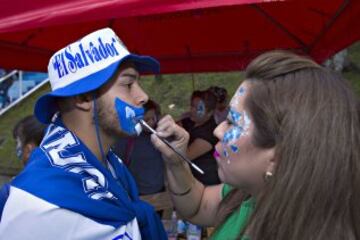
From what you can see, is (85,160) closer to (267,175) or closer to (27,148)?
(267,175)

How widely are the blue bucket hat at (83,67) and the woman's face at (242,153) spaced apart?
552 millimetres

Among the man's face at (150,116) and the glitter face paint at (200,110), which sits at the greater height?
the man's face at (150,116)

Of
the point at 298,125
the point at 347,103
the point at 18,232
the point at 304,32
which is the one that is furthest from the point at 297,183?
the point at 304,32

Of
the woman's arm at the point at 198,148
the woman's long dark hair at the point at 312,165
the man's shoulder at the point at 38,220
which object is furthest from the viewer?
the woman's arm at the point at 198,148

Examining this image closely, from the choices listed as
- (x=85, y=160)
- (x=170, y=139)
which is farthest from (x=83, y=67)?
(x=170, y=139)

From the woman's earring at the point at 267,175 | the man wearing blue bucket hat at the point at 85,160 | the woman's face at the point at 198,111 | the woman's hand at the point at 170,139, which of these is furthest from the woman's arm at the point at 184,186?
the woman's face at the point at 198,111

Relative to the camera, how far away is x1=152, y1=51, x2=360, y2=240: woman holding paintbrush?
3.88 ft

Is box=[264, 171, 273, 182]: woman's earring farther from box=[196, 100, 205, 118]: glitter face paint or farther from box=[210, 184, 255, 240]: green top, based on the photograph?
box=[196, 100, 205, 118]: glitter face paint

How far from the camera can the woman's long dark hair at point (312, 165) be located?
118 cm

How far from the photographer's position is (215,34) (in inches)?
159

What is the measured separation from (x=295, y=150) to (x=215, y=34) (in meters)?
2.96

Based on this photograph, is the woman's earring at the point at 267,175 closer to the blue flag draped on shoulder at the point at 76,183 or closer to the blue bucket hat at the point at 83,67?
the blue flag draped on shoulder at the point at 76,183

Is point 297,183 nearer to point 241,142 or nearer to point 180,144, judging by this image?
point 241,142

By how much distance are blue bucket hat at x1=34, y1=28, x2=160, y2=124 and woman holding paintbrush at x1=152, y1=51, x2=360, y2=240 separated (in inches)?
22.7
